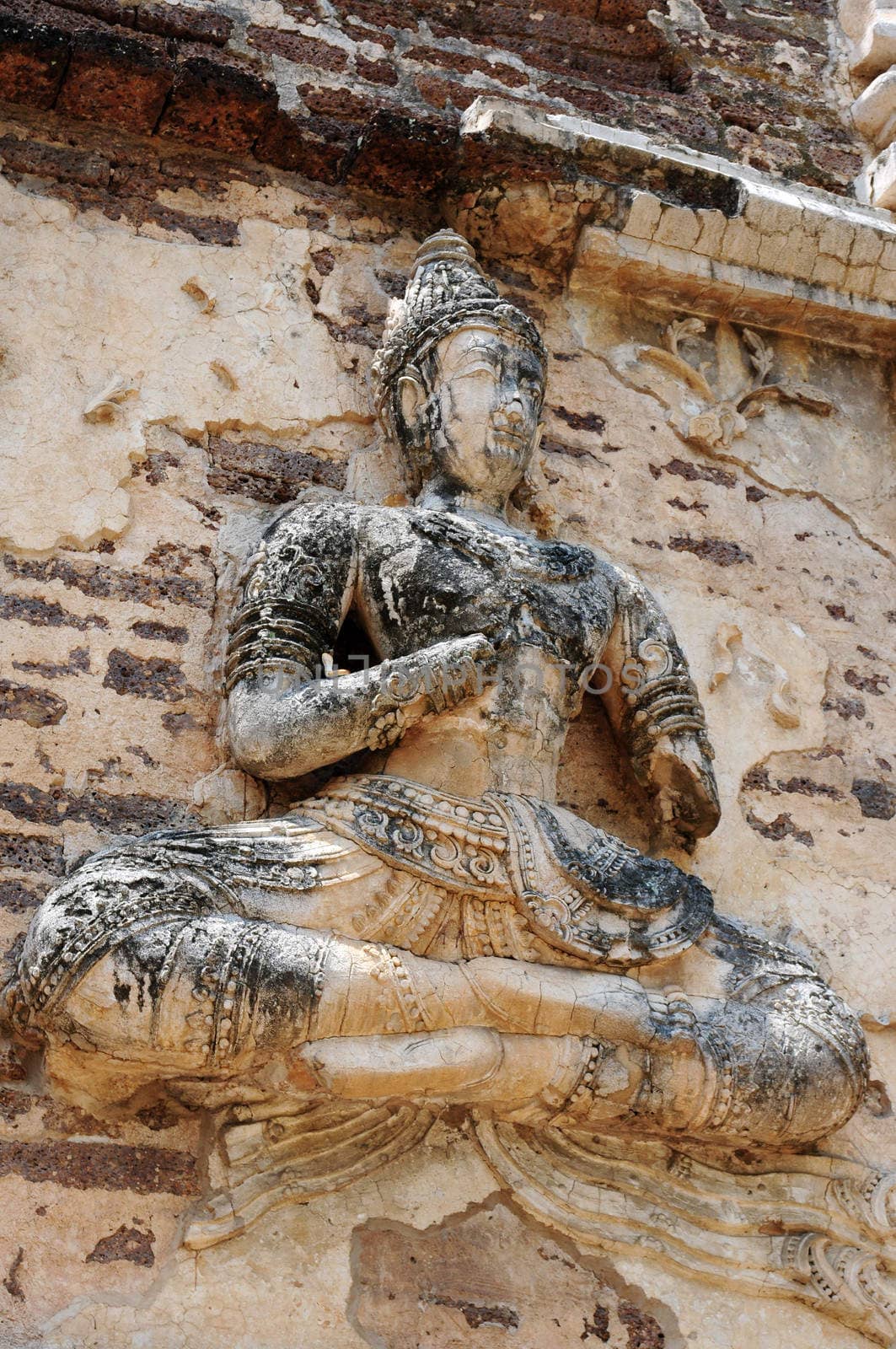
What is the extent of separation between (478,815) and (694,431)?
1.76 metres

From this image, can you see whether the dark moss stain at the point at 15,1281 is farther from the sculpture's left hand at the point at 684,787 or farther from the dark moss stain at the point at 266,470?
the dark moss stain at the point at 266,470

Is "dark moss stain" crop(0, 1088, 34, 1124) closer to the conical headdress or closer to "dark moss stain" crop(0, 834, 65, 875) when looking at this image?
"dark moss stain" crop(0, 834, 65, 875)

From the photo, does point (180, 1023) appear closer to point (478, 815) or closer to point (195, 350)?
point (478, 815)

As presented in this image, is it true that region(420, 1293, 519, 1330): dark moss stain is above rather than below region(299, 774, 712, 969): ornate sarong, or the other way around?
below

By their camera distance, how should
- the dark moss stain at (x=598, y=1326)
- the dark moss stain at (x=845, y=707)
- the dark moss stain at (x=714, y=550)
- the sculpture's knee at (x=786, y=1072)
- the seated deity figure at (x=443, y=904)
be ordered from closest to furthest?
the seated deity figure at (x=443, y=904) < the dark moss stain at (x=598, y=1326) < the sculpture's knee at (x=786, y=1072) < the dark moss stain at (x=845, y=707) < the dark moss stain at (x=714, y=550)

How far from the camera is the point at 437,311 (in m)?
4.91

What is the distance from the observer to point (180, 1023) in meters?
3.61

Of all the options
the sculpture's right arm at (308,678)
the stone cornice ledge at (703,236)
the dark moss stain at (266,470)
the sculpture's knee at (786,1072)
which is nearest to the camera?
the sculpture's knee at (786,1072)

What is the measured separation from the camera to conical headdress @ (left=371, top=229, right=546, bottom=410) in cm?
487

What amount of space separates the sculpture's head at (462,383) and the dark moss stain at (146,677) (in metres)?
0.85

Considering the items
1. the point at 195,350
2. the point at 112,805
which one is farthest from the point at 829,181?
the point at 112,805

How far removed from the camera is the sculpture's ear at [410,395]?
15.9 ft

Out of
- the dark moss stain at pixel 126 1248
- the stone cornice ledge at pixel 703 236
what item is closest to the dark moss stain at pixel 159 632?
the dark moss stain at pixel 126 1248

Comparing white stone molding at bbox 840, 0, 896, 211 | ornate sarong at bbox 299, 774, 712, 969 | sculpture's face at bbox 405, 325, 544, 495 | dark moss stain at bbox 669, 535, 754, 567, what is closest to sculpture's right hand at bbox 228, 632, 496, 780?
ornate sarong at bbox 299, 774, 712, 969
